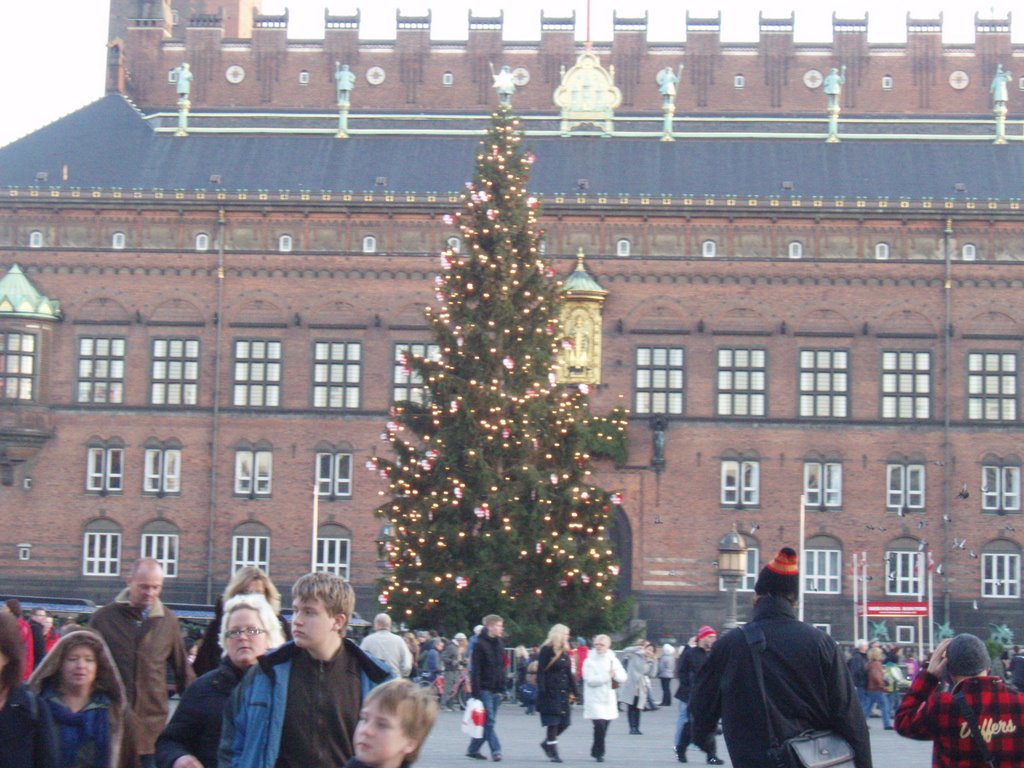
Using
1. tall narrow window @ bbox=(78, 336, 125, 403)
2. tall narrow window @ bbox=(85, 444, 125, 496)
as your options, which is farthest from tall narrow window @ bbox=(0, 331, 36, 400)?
tall narrow window @ bbox=(85, 444, 125, 496)

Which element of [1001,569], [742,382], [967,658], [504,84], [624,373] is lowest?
[967,658]

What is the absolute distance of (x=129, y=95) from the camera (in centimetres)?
6194

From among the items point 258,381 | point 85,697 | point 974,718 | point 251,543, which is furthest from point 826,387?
point 85,697

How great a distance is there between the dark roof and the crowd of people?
1770 inches

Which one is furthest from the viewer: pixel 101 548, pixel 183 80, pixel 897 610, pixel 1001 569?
pixel 183 80

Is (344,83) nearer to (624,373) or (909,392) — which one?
(624,373)

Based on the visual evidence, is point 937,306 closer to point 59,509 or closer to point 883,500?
point 883,500

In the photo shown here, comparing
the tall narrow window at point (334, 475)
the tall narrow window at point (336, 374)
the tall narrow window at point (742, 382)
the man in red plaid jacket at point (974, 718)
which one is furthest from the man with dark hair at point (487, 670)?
the tall narrow window at point (336, 374)

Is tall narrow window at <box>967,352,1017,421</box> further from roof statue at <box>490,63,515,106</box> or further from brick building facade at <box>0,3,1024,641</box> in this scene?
roof statue at <box>490,63,515,106</box>

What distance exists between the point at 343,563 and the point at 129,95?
18.8m

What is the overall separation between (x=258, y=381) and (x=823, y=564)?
54.7 feet

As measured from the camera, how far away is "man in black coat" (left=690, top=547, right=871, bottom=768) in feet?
28.5

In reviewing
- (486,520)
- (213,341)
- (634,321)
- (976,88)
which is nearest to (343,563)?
(213,341)

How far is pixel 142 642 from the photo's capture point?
34.8 feet
